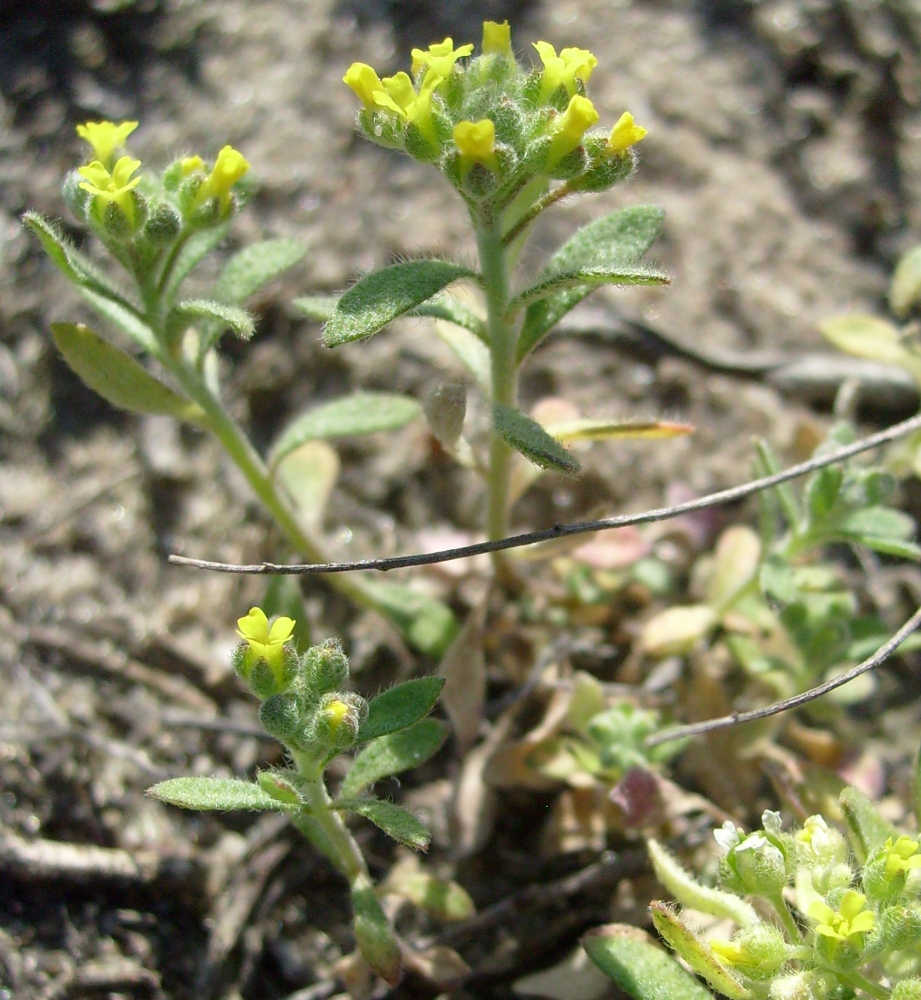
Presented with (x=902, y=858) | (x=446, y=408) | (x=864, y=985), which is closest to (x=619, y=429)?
(x=446, y=408)

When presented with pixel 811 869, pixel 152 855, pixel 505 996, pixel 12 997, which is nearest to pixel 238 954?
pixel 152 855

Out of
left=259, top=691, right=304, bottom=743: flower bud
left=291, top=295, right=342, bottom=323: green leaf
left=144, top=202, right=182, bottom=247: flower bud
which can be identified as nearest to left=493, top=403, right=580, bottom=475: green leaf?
left=291, top=295, right=342, bottom=323: green leaf

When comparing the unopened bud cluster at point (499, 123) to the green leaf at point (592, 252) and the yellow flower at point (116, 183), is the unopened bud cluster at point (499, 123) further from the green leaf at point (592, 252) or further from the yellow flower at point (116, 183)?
the yellow flower at point (116, 183)

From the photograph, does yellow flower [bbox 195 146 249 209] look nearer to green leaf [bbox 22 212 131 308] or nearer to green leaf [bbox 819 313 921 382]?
green leaf [bbox 22 212 131 308]

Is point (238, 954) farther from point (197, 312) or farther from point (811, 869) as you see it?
point (197, 312)

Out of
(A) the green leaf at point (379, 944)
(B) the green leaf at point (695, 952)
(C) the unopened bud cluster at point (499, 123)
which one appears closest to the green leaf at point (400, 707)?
(A) the green leaf at point (379, 944)

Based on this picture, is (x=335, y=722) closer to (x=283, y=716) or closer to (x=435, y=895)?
(x=283, y=716)
